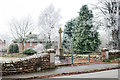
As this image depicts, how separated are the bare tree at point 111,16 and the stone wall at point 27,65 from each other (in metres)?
11.3

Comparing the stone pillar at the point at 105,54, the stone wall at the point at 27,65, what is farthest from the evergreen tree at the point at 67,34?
the stone wall at the point at 27,65

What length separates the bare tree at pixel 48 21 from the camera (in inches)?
1063

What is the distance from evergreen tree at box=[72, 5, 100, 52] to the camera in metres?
23.0

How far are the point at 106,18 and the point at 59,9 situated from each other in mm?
14395

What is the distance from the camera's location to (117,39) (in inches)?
669

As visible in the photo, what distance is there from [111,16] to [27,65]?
13.1m

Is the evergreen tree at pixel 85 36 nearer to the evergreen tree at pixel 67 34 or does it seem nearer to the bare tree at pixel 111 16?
the evergreen tree at pixel 67 34

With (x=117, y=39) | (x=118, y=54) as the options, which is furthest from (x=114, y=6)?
(x=118, y=54)

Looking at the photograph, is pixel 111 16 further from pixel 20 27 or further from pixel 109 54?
pixel 20 27

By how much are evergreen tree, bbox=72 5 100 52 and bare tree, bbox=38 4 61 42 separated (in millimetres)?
5628

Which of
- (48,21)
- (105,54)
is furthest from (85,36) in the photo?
(105,54)

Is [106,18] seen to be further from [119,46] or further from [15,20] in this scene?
[15,20]

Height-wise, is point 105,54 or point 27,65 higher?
point 105,54

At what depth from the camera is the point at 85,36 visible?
23.3 meters
